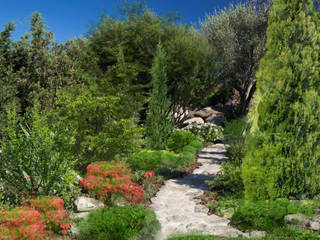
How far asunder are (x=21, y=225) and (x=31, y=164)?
1.98 metres

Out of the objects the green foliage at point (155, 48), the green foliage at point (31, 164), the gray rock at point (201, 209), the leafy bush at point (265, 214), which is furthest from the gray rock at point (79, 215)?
the green foliage at point (155, 48)

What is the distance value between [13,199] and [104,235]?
295cm

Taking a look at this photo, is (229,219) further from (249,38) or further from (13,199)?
(249,38)

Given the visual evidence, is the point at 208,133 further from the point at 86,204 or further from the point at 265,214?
the point at 86,204

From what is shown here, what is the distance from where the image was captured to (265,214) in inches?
A: 230

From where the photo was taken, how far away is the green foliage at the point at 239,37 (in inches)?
760

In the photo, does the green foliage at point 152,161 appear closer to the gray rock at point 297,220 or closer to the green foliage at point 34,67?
the gray rock at point 297,220

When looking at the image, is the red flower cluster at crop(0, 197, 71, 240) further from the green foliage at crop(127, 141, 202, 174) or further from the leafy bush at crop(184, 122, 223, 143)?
the leafy bush at crop(184, 122, 223, 143)

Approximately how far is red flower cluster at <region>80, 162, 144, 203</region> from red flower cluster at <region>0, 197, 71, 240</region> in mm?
1234

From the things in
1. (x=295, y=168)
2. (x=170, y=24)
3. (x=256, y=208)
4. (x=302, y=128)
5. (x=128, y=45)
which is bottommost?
(x=256, y=208)

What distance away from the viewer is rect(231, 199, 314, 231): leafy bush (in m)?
5.79

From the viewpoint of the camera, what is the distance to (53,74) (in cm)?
1770

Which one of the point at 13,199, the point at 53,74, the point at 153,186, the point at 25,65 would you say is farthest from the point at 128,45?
the point at 13,199

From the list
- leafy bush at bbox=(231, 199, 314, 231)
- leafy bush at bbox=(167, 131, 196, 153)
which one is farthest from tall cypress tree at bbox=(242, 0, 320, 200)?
leafy bush at bbox=(167, 131, 196, 153)
